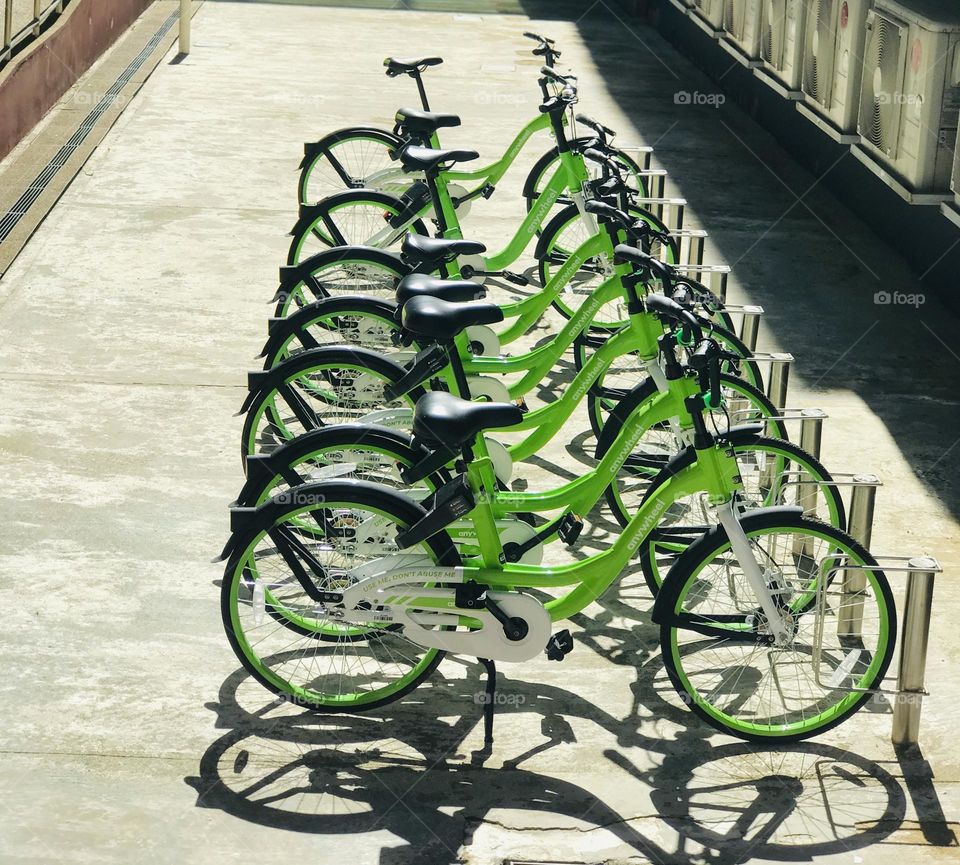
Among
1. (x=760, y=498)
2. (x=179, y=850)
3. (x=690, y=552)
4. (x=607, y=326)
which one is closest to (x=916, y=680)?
(x=690, y=552)

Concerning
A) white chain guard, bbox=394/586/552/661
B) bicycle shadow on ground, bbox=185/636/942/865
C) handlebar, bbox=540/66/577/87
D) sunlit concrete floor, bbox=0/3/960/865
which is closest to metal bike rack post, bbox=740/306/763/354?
sunlit concrete floor, bbox=0/3/960/865

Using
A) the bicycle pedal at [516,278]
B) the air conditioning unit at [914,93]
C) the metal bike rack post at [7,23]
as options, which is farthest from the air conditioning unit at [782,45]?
the metal bike rack post at [7,23]

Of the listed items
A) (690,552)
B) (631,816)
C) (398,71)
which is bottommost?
(631,816)

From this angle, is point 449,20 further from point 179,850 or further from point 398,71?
point 179,850

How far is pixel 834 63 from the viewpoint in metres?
9.45

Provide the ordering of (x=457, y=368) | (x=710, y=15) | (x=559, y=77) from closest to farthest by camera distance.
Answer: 1. (x=457, y=368)
2. (x=559, y=77)
3. (x=710, y=15)

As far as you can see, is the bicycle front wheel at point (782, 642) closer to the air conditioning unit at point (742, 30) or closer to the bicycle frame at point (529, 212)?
the bicycle frame at point (529, 212)

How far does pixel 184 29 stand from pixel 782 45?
7.19 metres

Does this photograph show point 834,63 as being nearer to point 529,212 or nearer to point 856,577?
point 529,212

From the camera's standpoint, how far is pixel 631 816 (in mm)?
4582

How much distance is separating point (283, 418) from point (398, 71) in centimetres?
289
